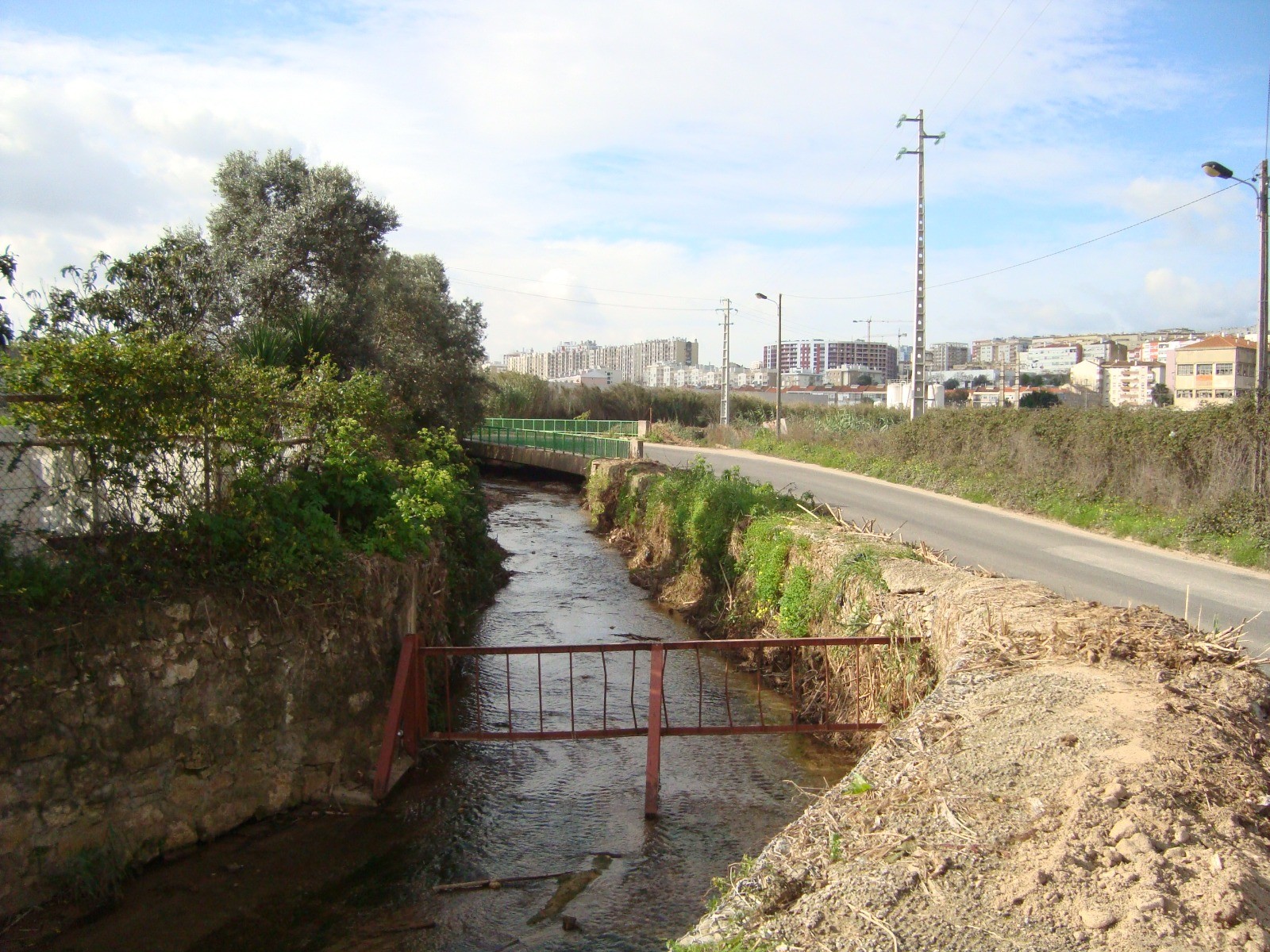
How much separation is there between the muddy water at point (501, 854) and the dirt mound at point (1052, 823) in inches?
40.4

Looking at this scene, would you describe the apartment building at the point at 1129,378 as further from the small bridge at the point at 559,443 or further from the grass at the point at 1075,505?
the grass at the point at 1075,505

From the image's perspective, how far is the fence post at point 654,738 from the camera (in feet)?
26.0

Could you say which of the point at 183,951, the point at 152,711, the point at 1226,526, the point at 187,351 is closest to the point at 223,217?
the point at 187,351

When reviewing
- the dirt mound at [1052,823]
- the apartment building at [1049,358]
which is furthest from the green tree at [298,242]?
the apartment building at [1049,358]

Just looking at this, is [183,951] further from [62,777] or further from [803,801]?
[803,801]

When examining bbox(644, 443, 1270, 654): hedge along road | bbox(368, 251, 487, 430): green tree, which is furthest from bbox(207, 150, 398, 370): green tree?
bbox(644, 443, 1270, 654): hedge along road

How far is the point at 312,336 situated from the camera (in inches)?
588

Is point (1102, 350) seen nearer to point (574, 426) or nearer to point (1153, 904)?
point (574, 426)

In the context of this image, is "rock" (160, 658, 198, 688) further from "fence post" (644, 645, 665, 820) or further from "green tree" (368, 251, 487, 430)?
"green tree" (368, 251, 487, 430)

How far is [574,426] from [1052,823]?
40.0m

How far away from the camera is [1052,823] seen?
4.34 meters

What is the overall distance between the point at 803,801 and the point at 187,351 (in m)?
6.43

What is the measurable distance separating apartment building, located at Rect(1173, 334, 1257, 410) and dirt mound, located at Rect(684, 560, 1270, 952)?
4137cm

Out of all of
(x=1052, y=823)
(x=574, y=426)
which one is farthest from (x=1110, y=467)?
(x=574, y=426)
